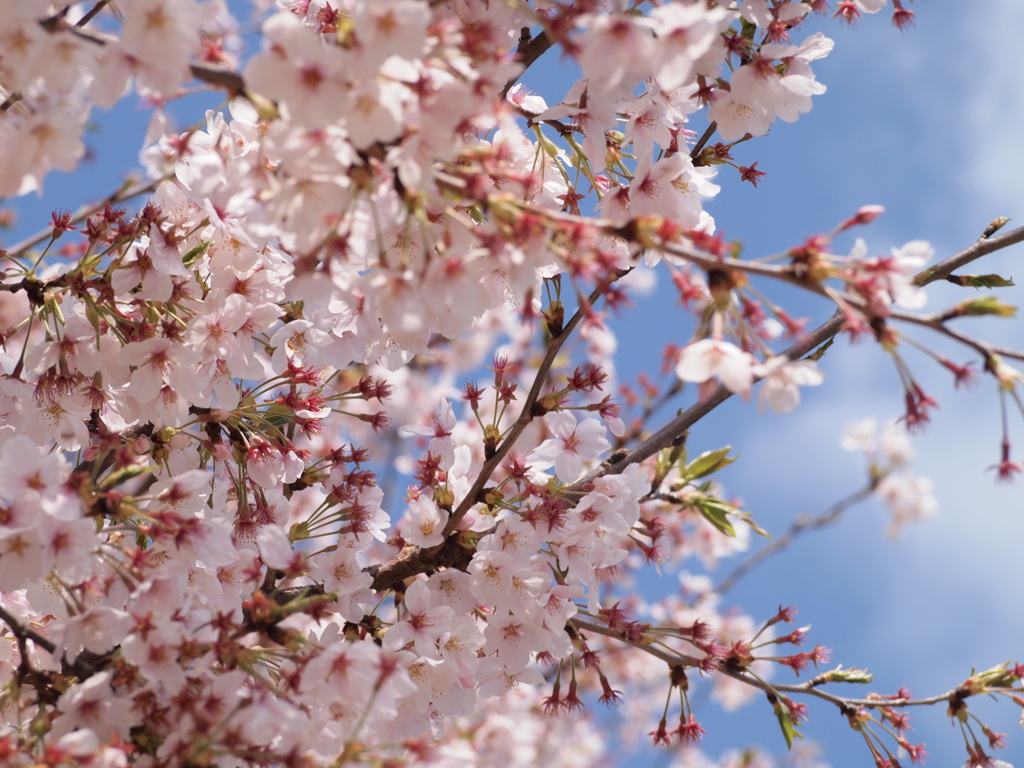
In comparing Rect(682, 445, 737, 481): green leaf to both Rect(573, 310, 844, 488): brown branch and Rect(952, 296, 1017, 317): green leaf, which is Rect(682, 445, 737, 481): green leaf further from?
Rect(952, 296, 1017, 317): green leaf

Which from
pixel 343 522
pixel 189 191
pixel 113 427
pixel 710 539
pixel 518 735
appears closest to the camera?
pixel 189 191

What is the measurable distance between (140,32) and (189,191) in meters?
0.74

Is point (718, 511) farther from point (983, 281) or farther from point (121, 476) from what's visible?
point (121, 476)

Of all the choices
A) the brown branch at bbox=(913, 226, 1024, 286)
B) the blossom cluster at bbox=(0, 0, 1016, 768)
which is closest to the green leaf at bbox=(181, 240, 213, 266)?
the blossom cluster at bbox=(0, 0, 1016, 768)

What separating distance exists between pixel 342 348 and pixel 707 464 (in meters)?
1.31

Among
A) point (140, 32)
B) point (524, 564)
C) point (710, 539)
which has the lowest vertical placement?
point (524, 564)

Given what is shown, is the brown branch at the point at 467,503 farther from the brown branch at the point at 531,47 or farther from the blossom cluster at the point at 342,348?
the brown branch at the point at 531,47

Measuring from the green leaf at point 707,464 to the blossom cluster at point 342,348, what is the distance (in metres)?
0.01

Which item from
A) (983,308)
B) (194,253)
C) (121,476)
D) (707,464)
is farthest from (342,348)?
(983,308)

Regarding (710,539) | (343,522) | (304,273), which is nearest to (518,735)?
(710,539)

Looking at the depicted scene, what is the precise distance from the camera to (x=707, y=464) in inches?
118

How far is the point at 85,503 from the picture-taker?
5.84 ft

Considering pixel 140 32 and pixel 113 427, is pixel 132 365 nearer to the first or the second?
pixel 113 427

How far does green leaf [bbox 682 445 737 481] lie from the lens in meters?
2.96
